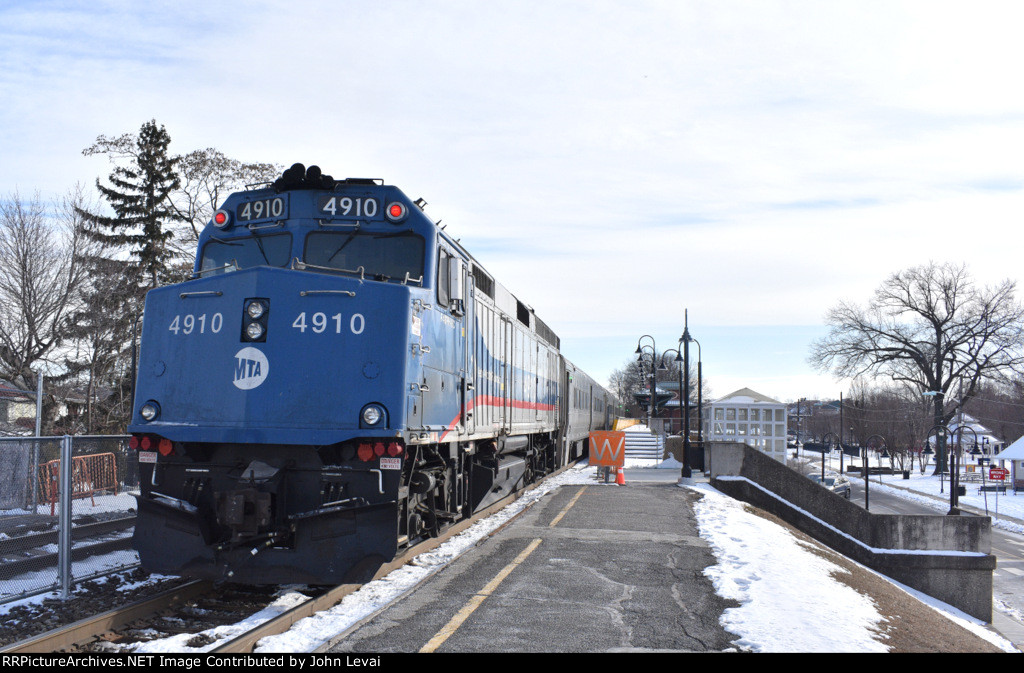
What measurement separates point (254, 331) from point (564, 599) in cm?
403

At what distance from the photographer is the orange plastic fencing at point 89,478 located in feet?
31.1

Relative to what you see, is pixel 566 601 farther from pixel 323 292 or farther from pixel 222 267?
pixel 222 267

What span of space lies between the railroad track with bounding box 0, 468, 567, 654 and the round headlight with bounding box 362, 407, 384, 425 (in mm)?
1691

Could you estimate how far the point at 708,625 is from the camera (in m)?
6.85

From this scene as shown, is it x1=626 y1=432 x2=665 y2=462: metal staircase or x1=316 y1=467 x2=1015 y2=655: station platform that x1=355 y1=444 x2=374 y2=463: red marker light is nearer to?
x1=316 y1=467 x2=1015 y2=655: station platform

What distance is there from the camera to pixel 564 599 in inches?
302

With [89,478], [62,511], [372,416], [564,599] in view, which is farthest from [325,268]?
[89,478]

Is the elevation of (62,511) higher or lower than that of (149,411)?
lower

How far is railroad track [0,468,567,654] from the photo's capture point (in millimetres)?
5621

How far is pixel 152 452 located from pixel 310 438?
1.79 m

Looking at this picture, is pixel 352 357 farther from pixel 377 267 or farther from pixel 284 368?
pixel 377 267

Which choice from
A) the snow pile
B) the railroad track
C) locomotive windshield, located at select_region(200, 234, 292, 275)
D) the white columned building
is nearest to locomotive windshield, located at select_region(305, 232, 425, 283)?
locomotive windshield, located at select_region(200, 234, 292, 275)
